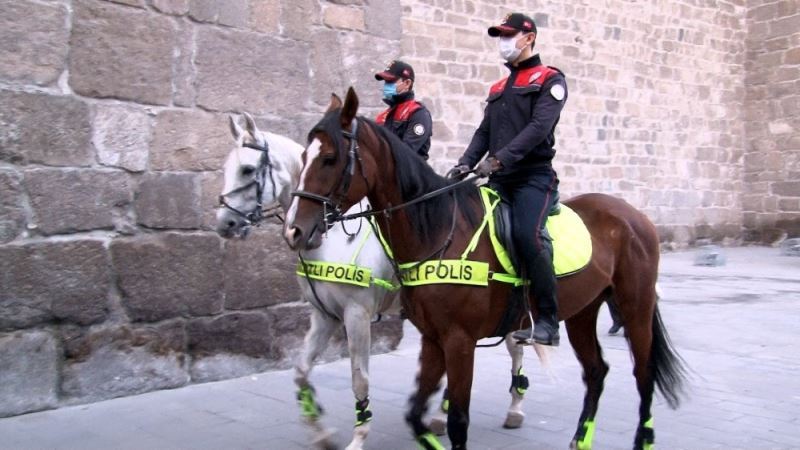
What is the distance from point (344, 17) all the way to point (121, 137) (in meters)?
2.42

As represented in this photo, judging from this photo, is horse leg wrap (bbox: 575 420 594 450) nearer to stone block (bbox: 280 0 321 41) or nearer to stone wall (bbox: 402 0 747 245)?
stone block (bbox: 280 0 321 41)

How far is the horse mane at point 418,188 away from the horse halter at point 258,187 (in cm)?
116

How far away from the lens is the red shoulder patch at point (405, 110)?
18.1ft

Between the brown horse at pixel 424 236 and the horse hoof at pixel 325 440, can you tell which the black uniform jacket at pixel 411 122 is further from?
the horse hoof at pixel 325 440

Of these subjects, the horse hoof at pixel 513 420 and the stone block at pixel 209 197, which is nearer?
the horse hoof at pixel 513 420

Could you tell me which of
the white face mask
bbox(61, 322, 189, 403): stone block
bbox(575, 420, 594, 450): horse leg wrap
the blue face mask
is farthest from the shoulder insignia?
bbox(61, 322, 189, 403): stone block

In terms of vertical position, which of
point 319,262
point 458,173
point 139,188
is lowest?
point 319,262

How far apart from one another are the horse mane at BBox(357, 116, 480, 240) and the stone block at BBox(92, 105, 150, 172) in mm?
2612

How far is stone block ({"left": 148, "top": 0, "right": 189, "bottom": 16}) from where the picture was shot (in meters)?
5.92

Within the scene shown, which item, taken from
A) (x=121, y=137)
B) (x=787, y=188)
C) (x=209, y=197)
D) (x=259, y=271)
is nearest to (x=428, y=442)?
(x=259, y=271)

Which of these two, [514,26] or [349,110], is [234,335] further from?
[514,26]

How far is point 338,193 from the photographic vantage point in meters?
3.58

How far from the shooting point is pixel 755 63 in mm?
19062

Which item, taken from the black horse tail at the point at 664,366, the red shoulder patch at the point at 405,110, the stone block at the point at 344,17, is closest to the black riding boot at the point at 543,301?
the black horse tail at the point at 664,366
